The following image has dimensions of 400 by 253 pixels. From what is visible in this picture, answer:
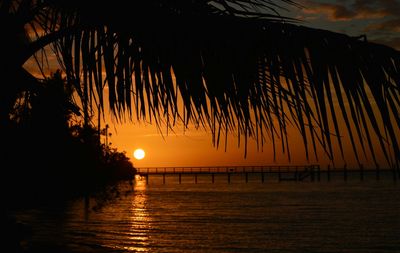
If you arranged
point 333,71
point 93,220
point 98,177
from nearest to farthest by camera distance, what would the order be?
point 333,71, point 98,177, point 93,220

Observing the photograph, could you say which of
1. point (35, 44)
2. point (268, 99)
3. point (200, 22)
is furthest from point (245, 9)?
point (35, 44)

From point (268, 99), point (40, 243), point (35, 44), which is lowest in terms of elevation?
point (40, 243)

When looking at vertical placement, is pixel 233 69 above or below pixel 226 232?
above

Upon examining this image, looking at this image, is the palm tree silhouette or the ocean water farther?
the ocean water

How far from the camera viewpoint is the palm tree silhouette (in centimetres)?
171

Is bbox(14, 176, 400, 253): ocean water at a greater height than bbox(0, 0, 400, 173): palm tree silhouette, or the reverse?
bbox(0, 0, 400, 173): palm tree silhouette

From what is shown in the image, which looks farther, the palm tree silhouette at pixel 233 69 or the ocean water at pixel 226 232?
the ocean water at pixel 226 232

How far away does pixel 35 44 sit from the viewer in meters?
2.45

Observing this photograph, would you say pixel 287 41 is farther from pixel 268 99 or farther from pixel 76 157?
pixel 76 157

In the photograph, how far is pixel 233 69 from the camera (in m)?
1.87

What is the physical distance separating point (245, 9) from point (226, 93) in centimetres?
37

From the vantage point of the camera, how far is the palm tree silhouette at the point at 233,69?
1706mm

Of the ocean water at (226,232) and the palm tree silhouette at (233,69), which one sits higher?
the palm tree silhouette at (233,69)

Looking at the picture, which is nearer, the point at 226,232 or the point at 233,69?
the point at 233,69
